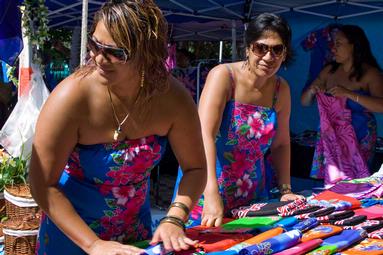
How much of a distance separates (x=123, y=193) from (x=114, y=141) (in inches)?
7.1

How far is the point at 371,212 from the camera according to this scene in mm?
2326

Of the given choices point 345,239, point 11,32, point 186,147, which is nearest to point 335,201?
point 345,239

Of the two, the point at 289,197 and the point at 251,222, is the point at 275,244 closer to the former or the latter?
the point at 251,222

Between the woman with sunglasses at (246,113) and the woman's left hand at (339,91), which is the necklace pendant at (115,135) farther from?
the woman's left hand at (339,91)

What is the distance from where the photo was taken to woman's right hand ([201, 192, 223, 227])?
199 centimetres

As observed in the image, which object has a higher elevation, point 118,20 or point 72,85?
point 118,20

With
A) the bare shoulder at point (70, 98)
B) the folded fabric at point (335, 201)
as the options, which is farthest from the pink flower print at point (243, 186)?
the bare shoulder at point (70, 98)

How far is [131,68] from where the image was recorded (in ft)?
4.84

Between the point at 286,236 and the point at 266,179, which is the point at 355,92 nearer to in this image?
the point at 266,179

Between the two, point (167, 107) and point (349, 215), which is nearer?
point (167, 107)

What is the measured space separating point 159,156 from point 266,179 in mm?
958

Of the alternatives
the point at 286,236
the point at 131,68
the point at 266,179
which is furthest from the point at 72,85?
the point at 266,179

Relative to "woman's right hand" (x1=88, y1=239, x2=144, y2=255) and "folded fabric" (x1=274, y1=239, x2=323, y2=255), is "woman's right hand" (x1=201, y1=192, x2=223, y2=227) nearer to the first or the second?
"folded fabric" (x1=274, y1=239, x2=323, y2=255)

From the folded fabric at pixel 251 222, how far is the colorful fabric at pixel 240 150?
20 cm
